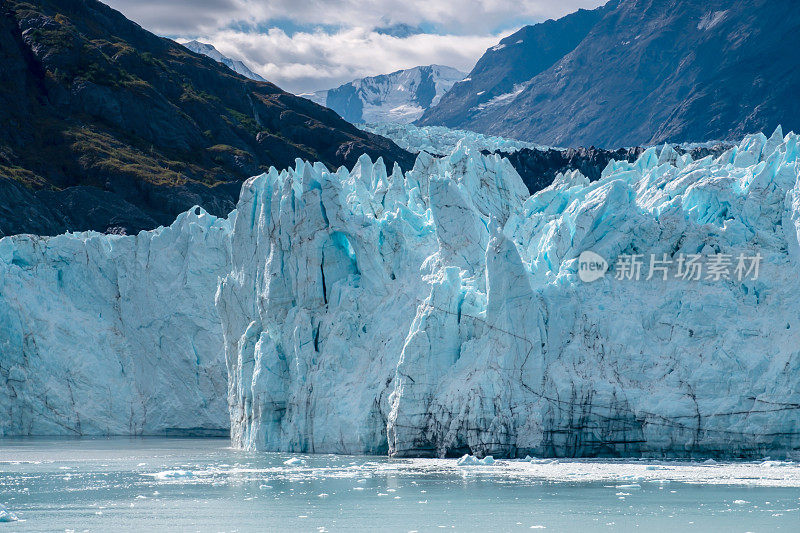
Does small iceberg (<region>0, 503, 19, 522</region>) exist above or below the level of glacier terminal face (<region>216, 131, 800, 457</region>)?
below

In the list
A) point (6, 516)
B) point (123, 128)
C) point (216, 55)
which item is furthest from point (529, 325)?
point (216, 55)

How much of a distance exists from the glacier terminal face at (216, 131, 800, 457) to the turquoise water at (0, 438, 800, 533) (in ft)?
2.78

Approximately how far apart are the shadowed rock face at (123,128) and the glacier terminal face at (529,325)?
28.3 metres

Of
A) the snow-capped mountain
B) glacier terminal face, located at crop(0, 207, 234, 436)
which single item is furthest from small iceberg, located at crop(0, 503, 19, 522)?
the snow-capped mountain

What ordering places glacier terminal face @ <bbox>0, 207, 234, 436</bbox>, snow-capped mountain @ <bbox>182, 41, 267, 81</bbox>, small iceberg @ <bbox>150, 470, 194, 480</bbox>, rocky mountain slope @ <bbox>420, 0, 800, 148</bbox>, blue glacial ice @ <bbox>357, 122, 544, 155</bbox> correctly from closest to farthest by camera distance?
small iceberg @ <bbox>150, 470, 194, 480</bbox>
glacier terminal face @ <bbox>0, 207, 234, 436</bbox>
blue glacial ice @ <bbox>357, 122, 544, 155</bbox>
rocky mountain slope @ <bbox>420, 0, 800, 148</bbox>
snow-capped mountain @ <bbox>182, 41, 267, 81</bbox>

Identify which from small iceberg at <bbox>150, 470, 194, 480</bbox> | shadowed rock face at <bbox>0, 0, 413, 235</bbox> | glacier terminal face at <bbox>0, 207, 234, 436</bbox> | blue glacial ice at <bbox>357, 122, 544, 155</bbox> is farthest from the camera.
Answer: blue glacial ice at <bbox>357, 122, 544, 155</bbox>

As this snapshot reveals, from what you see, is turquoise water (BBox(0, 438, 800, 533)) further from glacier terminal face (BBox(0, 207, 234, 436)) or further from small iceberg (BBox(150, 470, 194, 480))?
glacier terminal face (BBox(0, 207, 234, 436))

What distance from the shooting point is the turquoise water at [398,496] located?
1695 cm

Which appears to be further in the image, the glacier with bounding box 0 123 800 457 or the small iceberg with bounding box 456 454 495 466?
the small iceberg with bounding box 456 454 495 466

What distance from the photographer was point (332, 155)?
84.5 meters

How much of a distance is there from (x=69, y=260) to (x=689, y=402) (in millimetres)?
24586

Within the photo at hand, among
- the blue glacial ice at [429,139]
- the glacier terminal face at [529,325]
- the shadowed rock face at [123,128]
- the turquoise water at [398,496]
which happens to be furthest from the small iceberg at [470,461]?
the blue glacial ice at [429,139]

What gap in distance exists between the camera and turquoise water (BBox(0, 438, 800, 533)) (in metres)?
17.0

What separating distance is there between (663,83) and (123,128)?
3973 inches
